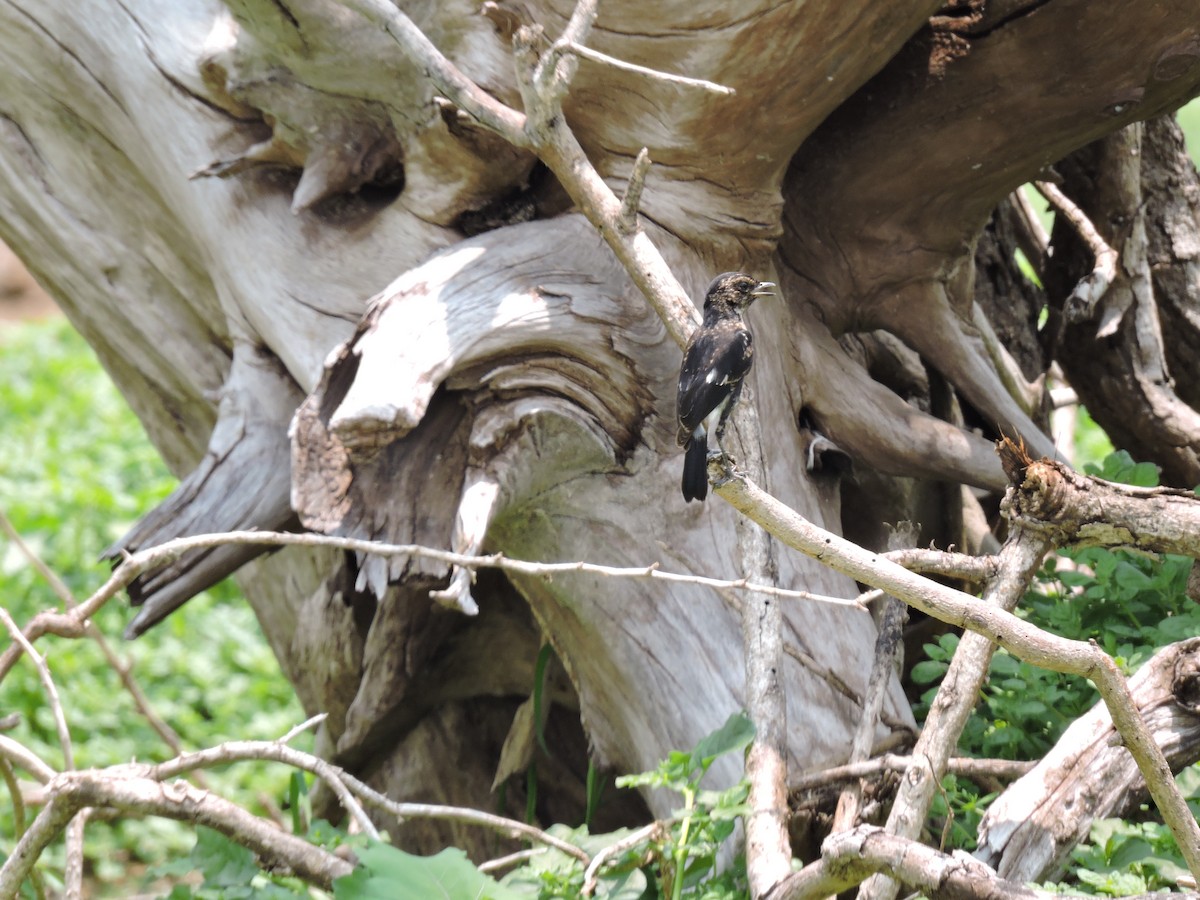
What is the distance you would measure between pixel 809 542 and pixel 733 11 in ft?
4.86

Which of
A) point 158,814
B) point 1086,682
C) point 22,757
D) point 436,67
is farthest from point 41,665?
point 1086,682

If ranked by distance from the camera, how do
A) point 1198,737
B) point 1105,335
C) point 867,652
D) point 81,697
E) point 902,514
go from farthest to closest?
point 81,697 < point 1105,335 < point 902,514 < point 867,652 < point 1198,737

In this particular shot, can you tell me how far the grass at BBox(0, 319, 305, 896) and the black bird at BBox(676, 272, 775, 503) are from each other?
2405 mm

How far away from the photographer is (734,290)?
299cm

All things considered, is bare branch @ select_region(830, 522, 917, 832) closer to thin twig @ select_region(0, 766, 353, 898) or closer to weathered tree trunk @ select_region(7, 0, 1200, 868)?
weathered tree trunk @ select_region(7, 0, 1200, 868)

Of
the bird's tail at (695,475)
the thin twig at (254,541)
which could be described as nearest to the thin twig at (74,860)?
the thin twig at (254,541)

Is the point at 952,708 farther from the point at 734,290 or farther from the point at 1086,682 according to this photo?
the point at 734,290

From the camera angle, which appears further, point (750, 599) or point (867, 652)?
point (867, 652)

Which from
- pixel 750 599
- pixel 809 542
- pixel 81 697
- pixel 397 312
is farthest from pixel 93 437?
pixel 809 542

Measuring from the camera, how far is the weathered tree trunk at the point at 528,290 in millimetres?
2918

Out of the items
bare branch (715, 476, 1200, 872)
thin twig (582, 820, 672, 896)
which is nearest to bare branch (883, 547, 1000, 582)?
bare branch (715, 476, 1200, 872)

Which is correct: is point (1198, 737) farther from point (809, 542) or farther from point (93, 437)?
point (93, 437)

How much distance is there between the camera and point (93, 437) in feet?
28.8

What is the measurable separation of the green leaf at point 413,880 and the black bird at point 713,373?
3.29ft
